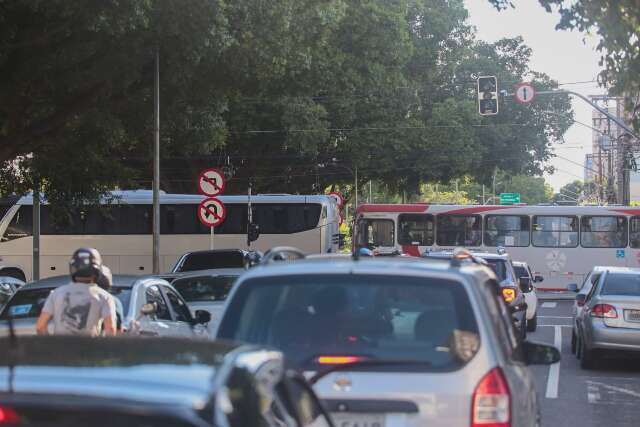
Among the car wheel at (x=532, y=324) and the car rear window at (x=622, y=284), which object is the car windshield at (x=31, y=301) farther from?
the car wheel at (x=532, y=324)

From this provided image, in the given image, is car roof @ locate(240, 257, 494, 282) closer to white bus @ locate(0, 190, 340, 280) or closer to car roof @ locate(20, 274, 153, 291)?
car roof @ locate(20, 274, 153, 291)

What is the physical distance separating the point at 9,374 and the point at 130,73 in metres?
18.4

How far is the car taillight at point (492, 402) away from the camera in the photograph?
5133 millimetres

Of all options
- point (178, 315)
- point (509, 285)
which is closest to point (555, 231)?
point (509, 285)

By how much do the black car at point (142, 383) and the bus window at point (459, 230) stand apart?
33.4 meters

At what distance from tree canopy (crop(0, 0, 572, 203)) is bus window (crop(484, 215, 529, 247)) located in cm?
451

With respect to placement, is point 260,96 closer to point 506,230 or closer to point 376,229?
point 376,229

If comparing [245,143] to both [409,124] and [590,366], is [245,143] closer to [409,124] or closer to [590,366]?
[409,124]

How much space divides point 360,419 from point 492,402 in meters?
0.65

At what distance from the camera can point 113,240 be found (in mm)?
39000

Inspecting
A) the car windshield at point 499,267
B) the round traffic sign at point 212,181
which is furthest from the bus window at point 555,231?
the car windshield at point 499,267

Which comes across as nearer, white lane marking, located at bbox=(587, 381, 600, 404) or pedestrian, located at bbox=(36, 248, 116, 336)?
pedestrian, located at bbox=(36, 248, 116, 336)

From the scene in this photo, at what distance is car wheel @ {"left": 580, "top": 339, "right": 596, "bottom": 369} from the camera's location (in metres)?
15.4

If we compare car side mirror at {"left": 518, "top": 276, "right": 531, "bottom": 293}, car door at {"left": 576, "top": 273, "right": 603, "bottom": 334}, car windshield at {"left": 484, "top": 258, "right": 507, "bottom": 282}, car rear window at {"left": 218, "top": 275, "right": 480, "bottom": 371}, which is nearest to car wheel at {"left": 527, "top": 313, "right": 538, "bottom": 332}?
car side mirror at {"left": 518, "top": 276, "right": 531, "bottom": 293}
